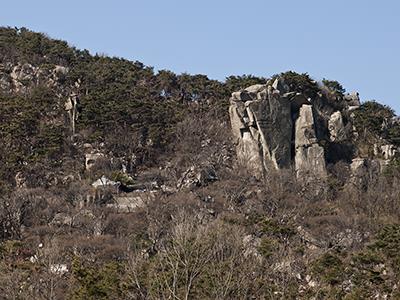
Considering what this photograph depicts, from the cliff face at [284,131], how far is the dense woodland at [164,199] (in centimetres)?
84

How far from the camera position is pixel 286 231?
128 ft

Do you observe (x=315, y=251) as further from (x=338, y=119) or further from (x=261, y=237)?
(x=338, y=119)

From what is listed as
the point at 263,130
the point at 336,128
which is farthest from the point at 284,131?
the point at 336,128

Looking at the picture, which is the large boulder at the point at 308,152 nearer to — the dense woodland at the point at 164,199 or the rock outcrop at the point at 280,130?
the rock outcrop at the point at 280,130

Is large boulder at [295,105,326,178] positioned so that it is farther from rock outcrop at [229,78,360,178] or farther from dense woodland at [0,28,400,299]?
dense woodland at [0,28,400,299]

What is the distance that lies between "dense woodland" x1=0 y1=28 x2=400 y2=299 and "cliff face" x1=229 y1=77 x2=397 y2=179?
0.84 m

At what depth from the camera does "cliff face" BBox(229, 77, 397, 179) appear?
51500 millimetres

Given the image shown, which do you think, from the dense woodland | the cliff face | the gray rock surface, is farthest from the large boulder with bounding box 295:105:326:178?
the gray rock surface

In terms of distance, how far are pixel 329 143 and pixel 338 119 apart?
2.12 m

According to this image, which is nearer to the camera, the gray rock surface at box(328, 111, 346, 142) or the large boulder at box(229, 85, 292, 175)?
the large boulder at box(229, 85, 292, 175)

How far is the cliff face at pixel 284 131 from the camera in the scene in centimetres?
5150

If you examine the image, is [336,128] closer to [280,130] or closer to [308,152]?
[308,152]

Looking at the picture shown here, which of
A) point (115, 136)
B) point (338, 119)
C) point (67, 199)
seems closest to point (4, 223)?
point (67, 199)

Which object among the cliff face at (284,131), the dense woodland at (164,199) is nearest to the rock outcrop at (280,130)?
the cliff face at (284,131)
